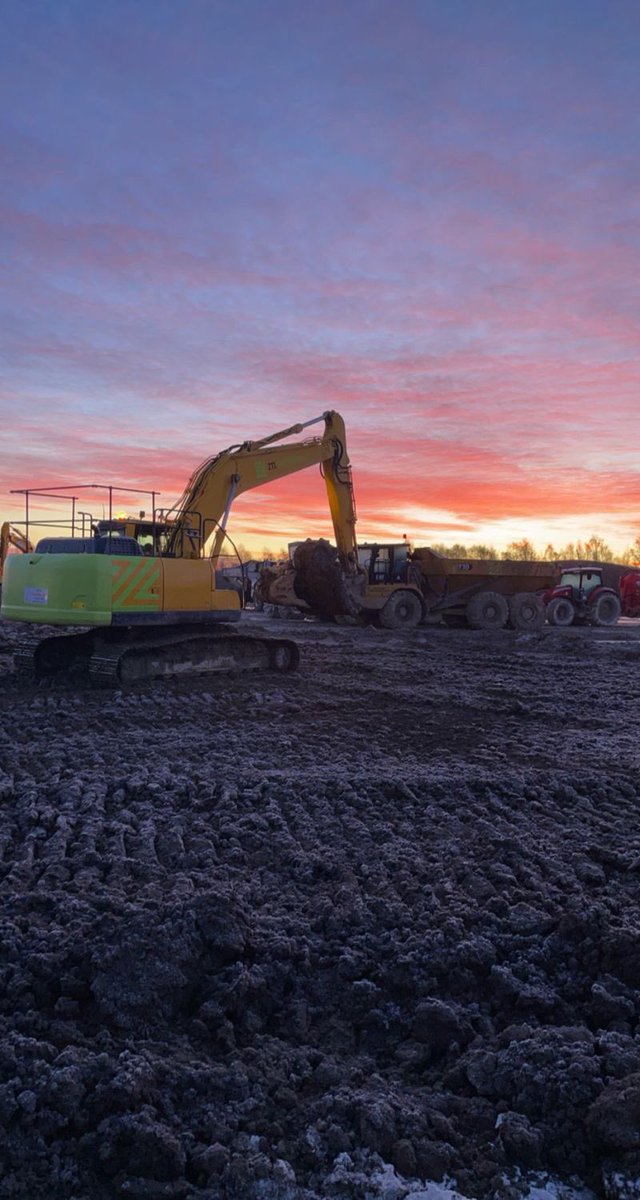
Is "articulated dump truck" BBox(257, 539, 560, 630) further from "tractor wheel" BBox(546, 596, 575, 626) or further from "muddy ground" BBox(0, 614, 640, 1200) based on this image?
"muddy ground" BBox(0, 614, 640, 1200)

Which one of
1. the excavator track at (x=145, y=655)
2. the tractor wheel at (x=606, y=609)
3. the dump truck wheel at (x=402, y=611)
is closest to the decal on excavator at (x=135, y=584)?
the excavator track at (x=145, y=655)

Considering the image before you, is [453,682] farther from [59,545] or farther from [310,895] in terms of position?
[310,895]

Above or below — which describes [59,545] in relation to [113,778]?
above

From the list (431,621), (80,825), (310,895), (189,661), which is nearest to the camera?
(310,895)

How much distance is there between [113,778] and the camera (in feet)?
20.6

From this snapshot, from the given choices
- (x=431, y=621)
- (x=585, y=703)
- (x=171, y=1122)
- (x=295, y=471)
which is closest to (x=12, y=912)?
(x=171, y=1122)

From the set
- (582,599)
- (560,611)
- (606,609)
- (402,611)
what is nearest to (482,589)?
(402,611)

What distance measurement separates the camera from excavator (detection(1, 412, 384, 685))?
33.4 feet

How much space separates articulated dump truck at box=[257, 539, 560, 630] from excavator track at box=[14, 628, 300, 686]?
7.55 meters

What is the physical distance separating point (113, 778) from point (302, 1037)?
342cm

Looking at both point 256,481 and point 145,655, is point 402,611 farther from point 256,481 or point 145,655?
point 145,655

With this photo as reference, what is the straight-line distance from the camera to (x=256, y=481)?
14617 millimetres

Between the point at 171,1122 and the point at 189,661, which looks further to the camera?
the point at 189,661

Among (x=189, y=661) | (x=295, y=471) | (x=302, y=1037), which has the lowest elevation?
(x=302, y=1037)
